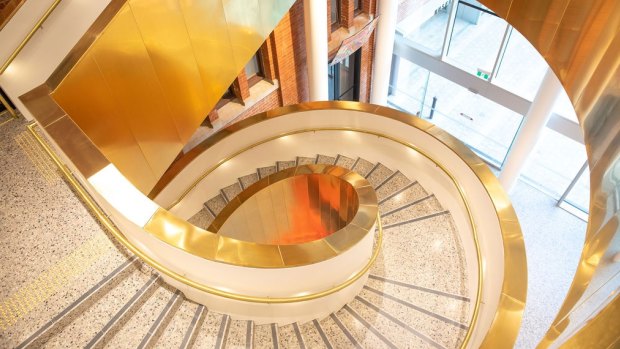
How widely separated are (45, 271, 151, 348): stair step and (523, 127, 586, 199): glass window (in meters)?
9.86

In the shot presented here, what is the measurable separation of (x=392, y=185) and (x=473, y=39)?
20.1 feet

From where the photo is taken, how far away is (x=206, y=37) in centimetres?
494

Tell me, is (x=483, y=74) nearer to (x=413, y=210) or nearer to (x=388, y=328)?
(x=413, y=210)

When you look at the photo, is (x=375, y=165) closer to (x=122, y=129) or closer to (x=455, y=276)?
(x=455, y=276)

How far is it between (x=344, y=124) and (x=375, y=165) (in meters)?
0.87

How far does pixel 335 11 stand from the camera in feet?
29.0

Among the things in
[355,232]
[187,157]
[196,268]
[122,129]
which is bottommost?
[187,157]

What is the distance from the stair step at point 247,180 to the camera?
6750 millimetres

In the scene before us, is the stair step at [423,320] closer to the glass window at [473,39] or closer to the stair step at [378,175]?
the stair step at [378,175]

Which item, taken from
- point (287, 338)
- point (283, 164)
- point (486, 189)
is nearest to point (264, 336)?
point (287, 338)

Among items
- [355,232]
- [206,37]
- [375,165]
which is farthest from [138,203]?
[375,165]

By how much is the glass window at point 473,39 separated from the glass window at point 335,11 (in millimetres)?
3060

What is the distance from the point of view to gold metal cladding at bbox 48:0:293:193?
3.80m

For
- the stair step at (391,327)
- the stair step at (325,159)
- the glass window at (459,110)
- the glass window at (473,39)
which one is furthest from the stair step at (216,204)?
the glass window at (459,110)
